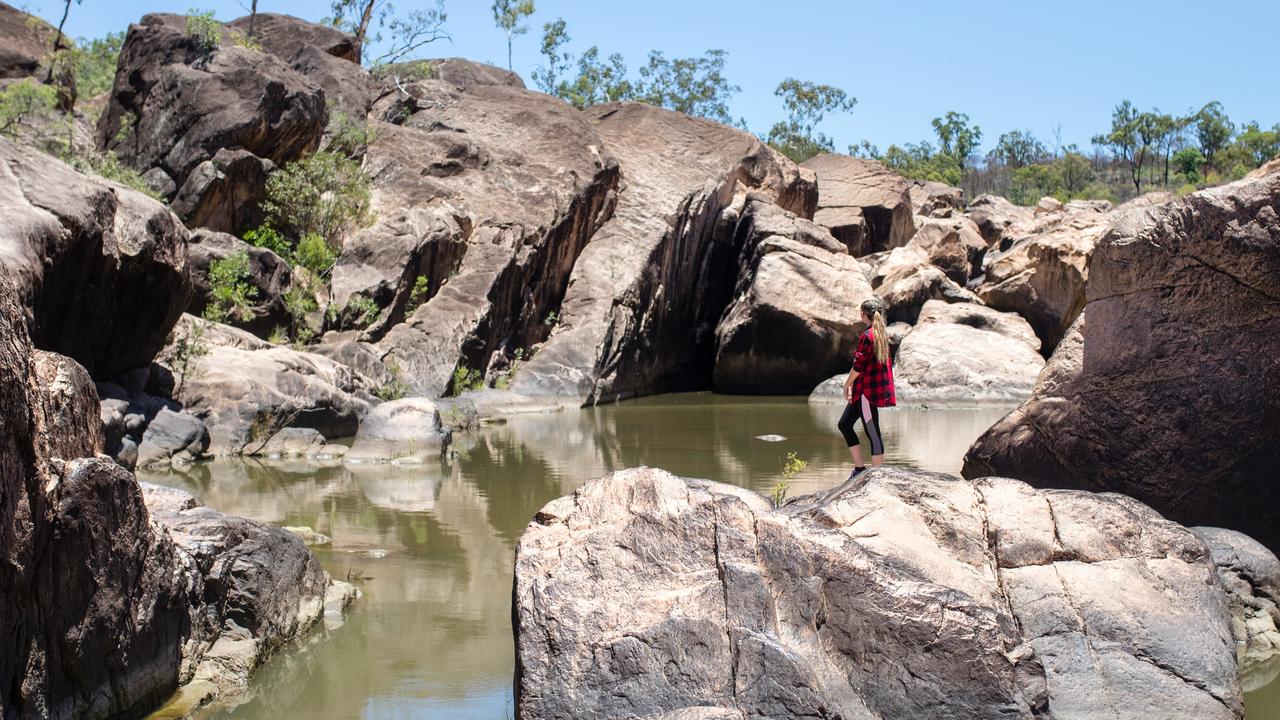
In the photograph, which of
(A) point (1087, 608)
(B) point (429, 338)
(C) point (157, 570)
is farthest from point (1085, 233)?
(C) point (157, 570)

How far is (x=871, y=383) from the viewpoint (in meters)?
9.44

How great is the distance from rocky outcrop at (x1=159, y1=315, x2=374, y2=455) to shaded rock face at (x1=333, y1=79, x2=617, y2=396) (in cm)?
404

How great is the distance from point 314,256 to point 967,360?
1335cm

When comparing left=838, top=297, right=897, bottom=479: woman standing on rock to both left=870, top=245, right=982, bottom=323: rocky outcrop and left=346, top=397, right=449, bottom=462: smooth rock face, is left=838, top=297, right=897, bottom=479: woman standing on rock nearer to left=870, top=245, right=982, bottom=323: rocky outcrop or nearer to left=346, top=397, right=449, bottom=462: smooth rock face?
left=346, top=397, right=449, bottom=462: smooth rock face

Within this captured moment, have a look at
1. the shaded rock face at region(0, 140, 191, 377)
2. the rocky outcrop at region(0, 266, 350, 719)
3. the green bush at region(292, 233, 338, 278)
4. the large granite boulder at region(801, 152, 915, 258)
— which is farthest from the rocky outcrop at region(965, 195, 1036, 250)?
the rocky outcrop at region(0, 266, 350, 719)

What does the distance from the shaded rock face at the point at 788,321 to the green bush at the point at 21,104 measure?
45.6 feet

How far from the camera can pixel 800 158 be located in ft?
172

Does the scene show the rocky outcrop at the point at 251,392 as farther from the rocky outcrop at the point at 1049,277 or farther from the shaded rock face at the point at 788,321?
the rocky outcrop at the point at 1049,277

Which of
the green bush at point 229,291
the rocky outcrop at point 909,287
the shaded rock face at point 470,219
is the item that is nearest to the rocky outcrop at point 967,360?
the rocky outcrop at point 909,287

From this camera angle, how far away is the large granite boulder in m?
35.1

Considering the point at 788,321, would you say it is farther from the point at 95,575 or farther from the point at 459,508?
the point at 95,575

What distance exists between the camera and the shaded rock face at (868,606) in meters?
5.25

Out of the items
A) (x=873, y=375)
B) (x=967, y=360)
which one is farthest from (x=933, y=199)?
(x=873, y=375)

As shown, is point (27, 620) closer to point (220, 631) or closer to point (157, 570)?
point (157, 570)
